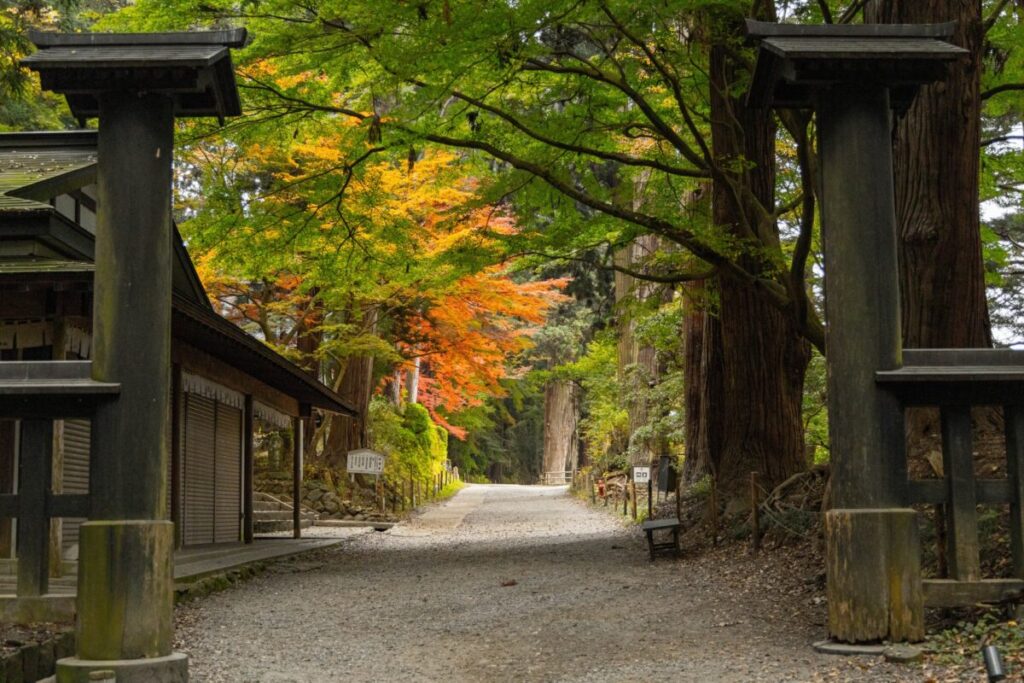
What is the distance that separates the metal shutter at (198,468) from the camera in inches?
661

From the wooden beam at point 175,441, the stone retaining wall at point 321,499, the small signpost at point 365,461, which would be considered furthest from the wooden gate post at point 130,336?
the stone retaining wall at point 321,499

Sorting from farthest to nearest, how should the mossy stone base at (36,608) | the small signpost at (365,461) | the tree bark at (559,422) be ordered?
the tree bark at (559,422) → the small signpost at (365,461) → the mossy stone base at (36,608)

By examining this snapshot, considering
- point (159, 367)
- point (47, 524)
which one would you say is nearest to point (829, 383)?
point (159, 367)

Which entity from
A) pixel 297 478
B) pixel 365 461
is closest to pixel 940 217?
pixel 297 478

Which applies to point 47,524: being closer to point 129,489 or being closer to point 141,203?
point 129,489

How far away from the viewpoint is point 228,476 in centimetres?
1956

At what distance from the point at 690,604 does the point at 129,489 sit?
5.56 metres

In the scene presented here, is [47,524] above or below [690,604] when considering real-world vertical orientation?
above

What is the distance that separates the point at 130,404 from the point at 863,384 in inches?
184

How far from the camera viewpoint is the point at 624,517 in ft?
75.2

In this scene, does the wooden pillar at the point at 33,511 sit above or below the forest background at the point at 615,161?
below

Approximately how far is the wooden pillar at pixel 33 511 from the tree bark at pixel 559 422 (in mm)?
41868

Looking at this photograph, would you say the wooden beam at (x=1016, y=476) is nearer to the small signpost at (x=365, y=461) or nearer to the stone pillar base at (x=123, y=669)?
the stone pillar base at (x=123, y=669)

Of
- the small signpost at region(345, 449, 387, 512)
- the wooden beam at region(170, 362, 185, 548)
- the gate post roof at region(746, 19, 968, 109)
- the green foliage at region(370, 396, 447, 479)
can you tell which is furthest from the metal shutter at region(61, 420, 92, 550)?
the green foliage at region(370, 396, 447, 479)
